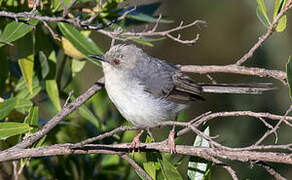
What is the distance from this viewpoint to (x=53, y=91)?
394 cm

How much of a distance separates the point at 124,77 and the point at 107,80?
9.7 inches

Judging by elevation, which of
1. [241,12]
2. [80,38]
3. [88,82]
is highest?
[80,38]

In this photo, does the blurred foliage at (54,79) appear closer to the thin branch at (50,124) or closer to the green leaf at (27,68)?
the green leaf at (27,68)

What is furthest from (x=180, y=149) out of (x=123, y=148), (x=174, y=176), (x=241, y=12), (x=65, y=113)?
(x=241, y=12)

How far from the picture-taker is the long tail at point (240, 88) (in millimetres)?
4281

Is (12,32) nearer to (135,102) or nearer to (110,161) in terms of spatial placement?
(135,102)

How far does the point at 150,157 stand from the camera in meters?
3.22

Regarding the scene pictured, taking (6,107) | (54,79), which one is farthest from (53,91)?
(6,107)

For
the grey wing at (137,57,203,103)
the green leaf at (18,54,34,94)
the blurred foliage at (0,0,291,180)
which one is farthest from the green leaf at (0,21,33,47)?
the grey wing at (137,57,203,103)

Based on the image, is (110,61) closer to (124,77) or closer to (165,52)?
(124,77)

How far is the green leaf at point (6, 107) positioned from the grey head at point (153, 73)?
121 cm

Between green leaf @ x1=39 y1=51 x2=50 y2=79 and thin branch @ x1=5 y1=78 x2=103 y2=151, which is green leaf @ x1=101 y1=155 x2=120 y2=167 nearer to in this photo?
thin branch @ x1=5 y1=78 x2=103 y2=151

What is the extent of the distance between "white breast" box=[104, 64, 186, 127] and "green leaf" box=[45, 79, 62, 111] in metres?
0.51

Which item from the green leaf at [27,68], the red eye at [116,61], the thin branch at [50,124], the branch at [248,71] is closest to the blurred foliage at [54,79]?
the green leaf at [27,68]
